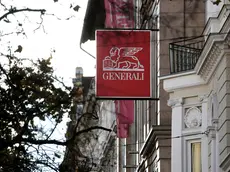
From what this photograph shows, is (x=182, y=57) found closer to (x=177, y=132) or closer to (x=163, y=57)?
(x=177, y=132)

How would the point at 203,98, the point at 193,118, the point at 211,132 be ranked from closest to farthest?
the point at 211,132 < the point at 203,98 < the point at 193,118

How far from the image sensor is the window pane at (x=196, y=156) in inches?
1331

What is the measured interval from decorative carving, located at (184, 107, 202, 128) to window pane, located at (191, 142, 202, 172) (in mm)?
532

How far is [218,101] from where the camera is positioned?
30.8m

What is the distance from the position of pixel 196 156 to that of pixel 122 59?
3.33 metres

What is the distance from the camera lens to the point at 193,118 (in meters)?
33.6

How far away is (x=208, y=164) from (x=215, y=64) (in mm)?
2802

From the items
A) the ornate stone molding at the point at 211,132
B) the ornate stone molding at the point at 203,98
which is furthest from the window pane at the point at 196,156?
the ornate stone molding at the point at 211,132

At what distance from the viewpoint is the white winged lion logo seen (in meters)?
34.7

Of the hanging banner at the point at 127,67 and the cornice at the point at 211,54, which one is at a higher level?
the hanging banner at the point at 127,67

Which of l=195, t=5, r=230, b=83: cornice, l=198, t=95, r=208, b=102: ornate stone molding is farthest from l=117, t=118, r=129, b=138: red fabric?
l=195, t=5, r=230, b=83: cornice

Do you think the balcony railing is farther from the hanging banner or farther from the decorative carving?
the decorative carving

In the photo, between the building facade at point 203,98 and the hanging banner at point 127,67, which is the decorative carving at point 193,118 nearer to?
the building facade at point 203,98

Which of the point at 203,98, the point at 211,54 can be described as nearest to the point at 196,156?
the point at 203,98
